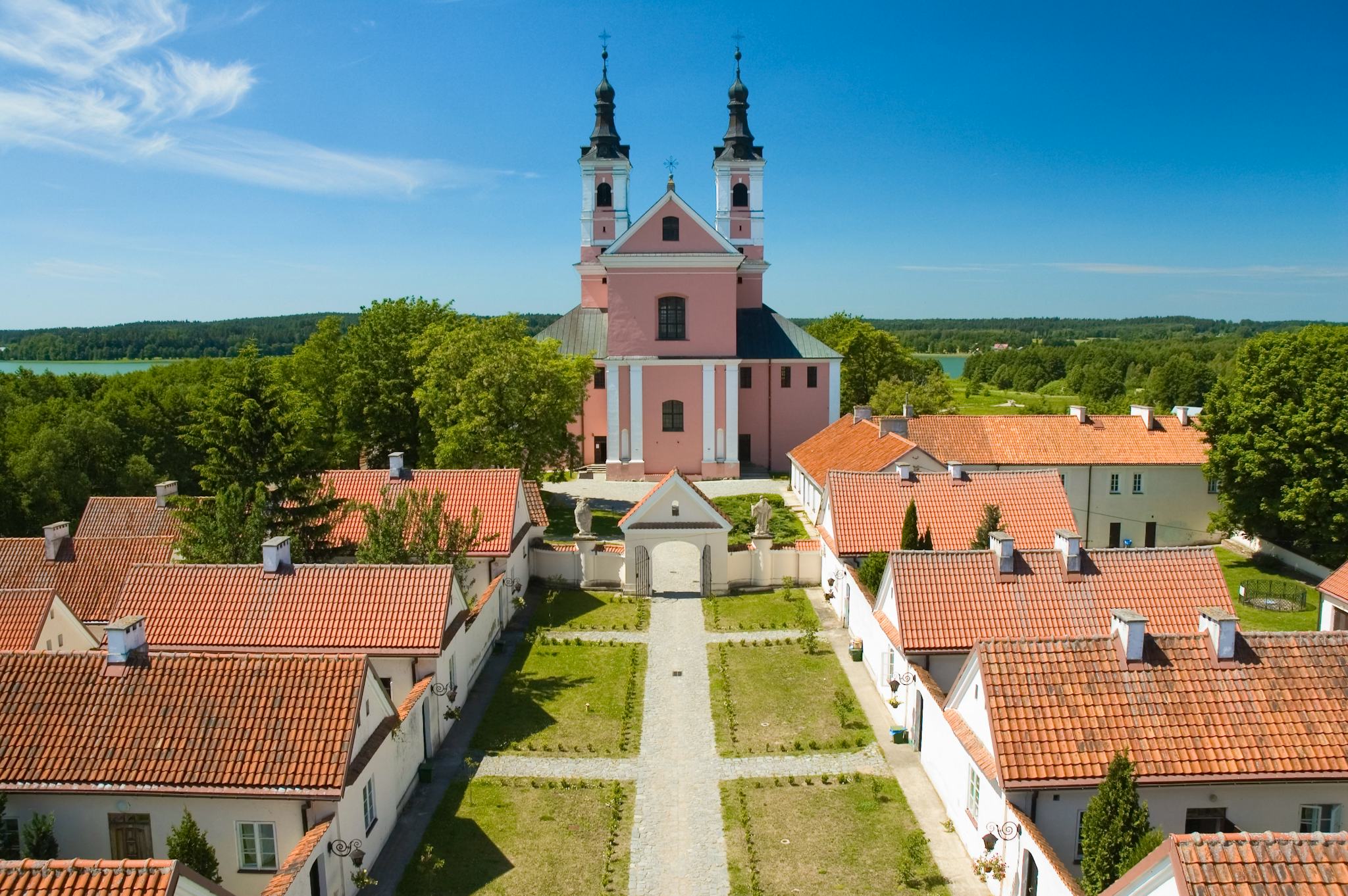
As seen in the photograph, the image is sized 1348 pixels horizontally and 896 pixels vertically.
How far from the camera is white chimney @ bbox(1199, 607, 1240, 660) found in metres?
14.1

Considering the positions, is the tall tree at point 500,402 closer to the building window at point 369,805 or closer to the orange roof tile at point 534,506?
the orange roof tile at point 534,506

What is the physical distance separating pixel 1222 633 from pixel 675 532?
52.4ft

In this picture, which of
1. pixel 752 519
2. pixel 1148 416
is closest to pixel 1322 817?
pixel 752 519

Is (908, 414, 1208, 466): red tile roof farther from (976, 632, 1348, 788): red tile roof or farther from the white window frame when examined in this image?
the white window frame

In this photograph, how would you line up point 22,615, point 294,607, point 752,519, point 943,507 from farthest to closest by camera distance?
point 752,519, point 943,507, point 22,615, point 294,607

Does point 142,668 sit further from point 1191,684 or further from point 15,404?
point 15,404

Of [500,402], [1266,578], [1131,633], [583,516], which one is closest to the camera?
[1131,633]

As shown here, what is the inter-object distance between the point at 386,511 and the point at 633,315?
24.3 m

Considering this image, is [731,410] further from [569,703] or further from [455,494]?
[569,703]

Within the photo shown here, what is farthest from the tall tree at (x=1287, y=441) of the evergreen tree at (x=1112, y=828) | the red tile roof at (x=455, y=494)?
the red tile roof at (x=455, y=494)

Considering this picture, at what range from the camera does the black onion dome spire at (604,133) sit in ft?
168

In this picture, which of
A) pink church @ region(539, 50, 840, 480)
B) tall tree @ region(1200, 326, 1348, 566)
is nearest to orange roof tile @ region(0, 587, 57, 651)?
pink church @ region(539, 50, 840, 480)

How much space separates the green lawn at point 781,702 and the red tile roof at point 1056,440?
1532 centimetres

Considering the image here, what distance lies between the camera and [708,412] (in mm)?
45781
